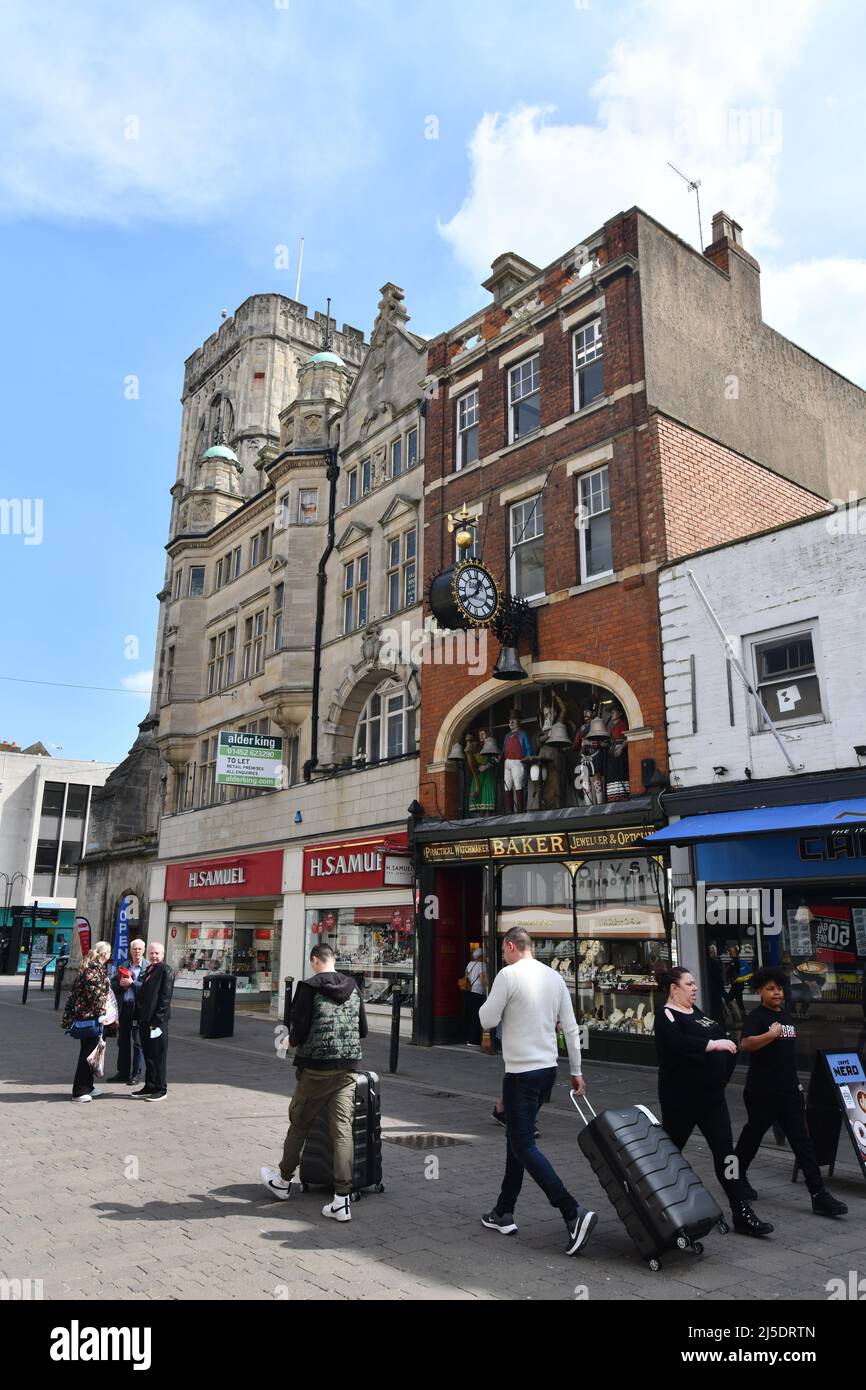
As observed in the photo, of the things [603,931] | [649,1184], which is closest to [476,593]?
[603,931]

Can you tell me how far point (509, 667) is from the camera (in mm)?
16281

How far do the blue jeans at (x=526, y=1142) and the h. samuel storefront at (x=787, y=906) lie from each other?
6.18 m

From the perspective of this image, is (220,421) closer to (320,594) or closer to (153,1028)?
(320,594)

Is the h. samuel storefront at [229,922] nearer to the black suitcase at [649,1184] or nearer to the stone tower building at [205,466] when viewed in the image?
the stone tower building at [205,466]

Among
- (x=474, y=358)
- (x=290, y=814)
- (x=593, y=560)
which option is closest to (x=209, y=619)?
(x=290, y=814)

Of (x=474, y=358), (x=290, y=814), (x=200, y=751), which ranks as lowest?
(x=290, y=814)

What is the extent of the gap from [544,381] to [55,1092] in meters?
14.2

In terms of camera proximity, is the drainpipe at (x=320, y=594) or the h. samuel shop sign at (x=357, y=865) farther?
the drainpipe at (x=320, y=594)

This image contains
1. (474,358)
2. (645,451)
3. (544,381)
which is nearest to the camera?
(645,451)

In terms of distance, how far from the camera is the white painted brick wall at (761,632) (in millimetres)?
12180

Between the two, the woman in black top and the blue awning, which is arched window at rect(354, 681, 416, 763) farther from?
the woman in black top


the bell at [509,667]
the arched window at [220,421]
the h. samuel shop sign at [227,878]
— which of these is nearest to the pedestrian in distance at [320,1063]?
the bell at [509,667]

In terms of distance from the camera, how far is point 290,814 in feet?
76.8
